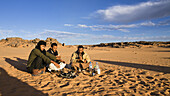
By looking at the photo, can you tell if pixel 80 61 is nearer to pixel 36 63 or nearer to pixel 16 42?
pixel 36 63

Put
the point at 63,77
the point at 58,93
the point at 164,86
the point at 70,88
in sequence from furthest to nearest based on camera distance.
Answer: the point at 63,77 → the point at 164,86 → the point at 70,88 → the point at 58,93

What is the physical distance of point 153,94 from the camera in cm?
340

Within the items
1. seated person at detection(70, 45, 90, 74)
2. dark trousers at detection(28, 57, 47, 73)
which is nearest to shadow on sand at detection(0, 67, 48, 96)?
dark trousers at detection(28, 57, 47, 73)

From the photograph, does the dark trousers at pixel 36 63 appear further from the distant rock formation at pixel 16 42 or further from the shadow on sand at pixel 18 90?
the distant rock formation at pixel 16 42

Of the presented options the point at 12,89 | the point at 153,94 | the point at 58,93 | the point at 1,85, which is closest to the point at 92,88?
the point at 58,93

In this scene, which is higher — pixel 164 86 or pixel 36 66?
pixel 36 66

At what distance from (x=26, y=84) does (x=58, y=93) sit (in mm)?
1343

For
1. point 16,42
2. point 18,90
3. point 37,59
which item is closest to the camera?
point 18,90

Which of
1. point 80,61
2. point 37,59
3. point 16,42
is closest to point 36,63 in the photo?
point 37,59

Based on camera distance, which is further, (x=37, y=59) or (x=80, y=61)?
(x=80, y=61)

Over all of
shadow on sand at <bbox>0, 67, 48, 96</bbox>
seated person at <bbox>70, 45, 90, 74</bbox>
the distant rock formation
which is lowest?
shadow on sand at <bbox>0, 67, 48, 96</bbox>

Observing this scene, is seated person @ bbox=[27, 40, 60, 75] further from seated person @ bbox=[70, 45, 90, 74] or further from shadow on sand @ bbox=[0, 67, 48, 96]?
seated person @ bbox=[70, 45, 90, 74]

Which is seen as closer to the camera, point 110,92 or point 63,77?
point 110,92

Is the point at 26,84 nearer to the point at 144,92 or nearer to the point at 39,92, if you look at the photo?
the point at 39,92
